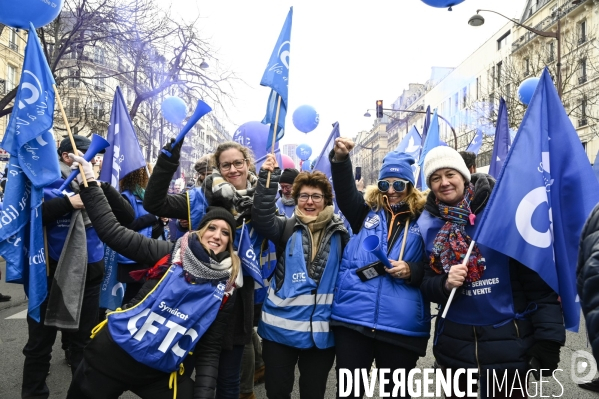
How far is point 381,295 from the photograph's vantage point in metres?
2.65

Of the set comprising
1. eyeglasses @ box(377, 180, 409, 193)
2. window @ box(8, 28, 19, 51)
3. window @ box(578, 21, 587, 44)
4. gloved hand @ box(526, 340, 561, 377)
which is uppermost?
window @ box(578, 21, 587, 44)

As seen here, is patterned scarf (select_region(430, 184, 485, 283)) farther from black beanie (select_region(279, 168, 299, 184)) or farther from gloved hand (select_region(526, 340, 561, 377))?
black beanie (select_region(279, 168, 299, 184))

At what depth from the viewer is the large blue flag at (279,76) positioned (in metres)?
3.31

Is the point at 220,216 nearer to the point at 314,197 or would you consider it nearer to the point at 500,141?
the point at 314,197

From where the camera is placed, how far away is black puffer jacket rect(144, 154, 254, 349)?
9.12ft

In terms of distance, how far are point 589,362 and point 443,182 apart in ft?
10.8

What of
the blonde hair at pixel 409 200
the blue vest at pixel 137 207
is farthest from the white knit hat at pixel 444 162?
the blue vest at pixel 137 207

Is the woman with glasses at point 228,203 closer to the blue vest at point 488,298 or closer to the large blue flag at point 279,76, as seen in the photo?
the large blue flag at point 279,76

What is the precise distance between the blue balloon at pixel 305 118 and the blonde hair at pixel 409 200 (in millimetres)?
6479

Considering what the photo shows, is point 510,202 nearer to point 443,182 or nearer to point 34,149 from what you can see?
point 443,182

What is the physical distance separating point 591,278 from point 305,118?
840cm

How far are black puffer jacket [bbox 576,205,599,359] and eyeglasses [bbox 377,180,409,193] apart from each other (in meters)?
1.55

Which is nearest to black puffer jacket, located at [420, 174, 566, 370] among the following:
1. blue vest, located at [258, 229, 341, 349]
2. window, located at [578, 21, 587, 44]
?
blue vest, located at [258, 229, 341, 349]

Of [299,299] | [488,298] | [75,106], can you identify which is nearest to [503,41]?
[75,106]
